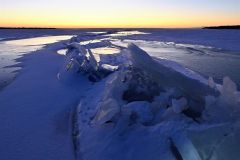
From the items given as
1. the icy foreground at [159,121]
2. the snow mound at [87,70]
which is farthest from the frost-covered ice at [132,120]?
the snow mound at [87,70]

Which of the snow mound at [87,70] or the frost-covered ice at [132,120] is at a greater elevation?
the frost-covered ice at [132,120]

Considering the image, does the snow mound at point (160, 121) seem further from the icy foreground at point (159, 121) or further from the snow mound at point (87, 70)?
the snow mound at point (87, 70)

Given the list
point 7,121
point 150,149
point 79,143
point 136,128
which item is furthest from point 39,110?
point 150,149

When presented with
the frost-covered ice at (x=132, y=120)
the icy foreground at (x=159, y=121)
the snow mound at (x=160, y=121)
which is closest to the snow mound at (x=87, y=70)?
the frost-covered ice at (x=132, y=120)

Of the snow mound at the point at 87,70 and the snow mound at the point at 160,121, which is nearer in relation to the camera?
the snow mound at the point at 160,121

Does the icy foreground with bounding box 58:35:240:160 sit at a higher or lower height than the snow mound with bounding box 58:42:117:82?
higher

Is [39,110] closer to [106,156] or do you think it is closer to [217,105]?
[106,156]

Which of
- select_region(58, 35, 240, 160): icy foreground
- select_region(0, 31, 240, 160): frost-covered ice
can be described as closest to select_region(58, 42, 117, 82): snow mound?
select_region(0, 31, 240, 160): frost-covered ice

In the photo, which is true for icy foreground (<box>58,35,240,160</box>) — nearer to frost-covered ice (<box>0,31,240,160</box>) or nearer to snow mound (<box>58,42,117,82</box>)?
frost-covered ice (<box>0,31,240,160</box>)
